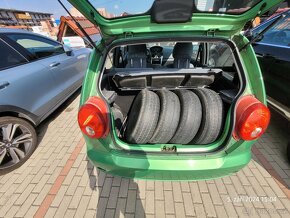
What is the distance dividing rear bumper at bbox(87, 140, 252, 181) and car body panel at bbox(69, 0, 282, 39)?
39.9 inches

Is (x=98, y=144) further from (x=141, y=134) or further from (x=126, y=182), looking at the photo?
(x=126, y=182)

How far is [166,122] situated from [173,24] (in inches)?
32.8

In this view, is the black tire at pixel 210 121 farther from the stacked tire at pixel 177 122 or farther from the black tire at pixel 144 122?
the black tire at pixel 144 122

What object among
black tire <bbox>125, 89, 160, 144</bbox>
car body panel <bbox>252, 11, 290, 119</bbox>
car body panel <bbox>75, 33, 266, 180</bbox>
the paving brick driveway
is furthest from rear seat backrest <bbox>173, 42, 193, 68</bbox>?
the paving brick driveway

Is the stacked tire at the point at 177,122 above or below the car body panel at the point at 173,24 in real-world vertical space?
below

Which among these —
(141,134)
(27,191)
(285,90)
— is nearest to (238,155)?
(141,134)

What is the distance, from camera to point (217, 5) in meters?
1.48

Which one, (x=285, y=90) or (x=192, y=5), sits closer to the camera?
(x=192, y=5)

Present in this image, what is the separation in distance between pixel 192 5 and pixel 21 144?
285 cm

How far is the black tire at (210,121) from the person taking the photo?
5.25 ft

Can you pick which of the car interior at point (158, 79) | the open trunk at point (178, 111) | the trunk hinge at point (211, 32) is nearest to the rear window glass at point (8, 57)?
the car interior at point (158, 79)

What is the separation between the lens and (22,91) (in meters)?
2.54

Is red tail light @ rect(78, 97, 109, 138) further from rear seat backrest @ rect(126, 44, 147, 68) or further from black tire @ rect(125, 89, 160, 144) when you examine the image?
rear seat backrest @ rect(126, 44, 147, 68)

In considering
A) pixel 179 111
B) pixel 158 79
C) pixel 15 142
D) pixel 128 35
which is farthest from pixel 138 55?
pixel 15 142
